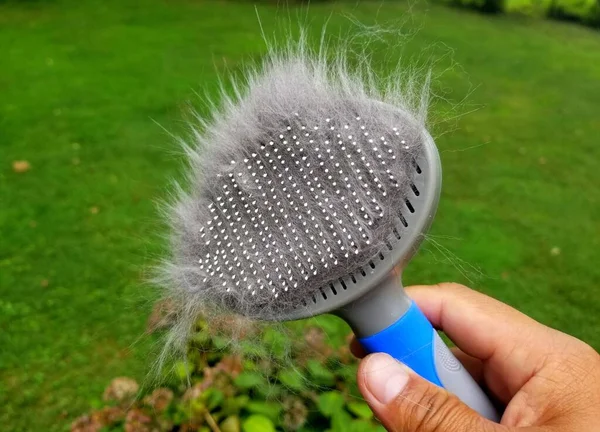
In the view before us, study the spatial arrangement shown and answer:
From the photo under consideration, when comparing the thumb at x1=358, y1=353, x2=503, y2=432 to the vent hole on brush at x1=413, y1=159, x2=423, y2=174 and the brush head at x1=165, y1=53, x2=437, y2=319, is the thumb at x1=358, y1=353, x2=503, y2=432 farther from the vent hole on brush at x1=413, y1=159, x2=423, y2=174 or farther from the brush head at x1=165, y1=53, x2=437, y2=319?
the vent hole on brush at x1=413, y1=159, x2=423, y2=174

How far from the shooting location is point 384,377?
92 cm

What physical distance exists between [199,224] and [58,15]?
5717 mm

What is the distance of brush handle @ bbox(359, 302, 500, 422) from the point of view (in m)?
0.96

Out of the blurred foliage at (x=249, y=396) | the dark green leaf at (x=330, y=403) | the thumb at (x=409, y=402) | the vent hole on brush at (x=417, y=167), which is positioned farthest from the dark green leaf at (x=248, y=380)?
the vent hole on brush at (x=417, y=167)

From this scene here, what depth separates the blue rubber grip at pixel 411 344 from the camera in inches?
37.6

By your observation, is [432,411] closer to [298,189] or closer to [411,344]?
[411,344]

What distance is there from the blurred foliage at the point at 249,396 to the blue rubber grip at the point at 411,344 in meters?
0.16

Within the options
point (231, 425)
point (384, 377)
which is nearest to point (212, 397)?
point (231, 425)

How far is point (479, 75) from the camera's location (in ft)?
15.6

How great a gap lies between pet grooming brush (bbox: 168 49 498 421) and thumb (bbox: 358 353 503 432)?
0.27ft

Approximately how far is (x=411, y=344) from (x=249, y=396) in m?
0.36

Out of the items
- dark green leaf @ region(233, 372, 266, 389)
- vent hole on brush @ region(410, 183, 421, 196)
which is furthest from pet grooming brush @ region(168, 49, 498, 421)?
dark green leaf @ region(233, 372, 266, 389)

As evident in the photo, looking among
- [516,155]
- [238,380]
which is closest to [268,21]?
[516,155]

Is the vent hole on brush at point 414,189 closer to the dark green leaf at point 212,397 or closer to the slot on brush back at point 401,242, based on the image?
the slot on brush back at point 401,242
